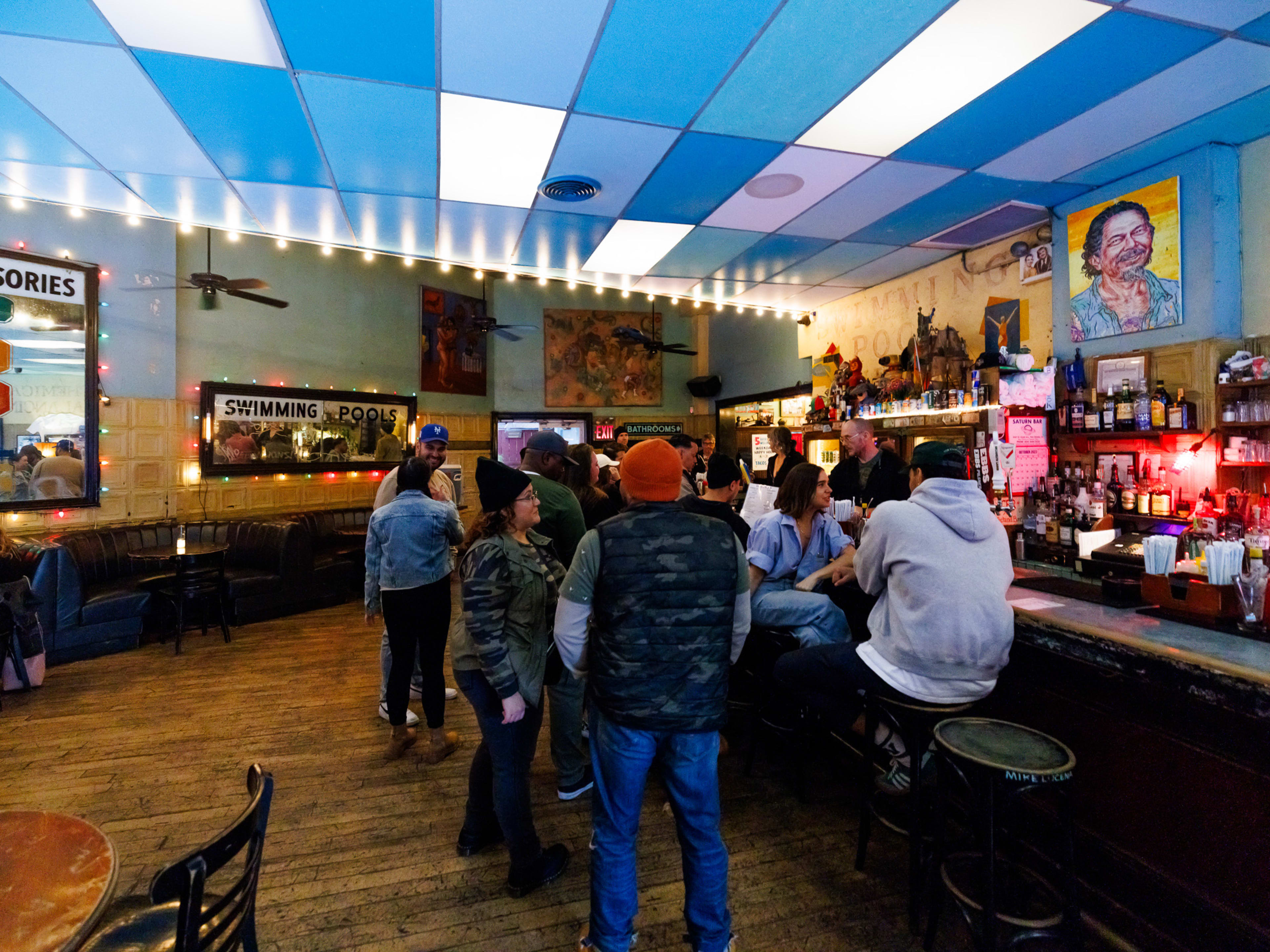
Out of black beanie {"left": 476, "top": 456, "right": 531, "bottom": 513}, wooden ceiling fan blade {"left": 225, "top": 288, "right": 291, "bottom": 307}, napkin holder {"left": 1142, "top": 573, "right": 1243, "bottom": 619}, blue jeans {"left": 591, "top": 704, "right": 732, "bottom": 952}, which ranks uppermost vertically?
wooden ceiling fan blade {"left": 225, "top": 288, "right": 291, "bottom": 307}

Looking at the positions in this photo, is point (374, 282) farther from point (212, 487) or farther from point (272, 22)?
point (272, 22)

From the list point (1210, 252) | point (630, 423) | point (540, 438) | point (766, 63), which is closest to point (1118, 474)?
point (1210, 252)

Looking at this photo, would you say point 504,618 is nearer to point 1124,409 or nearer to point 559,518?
point 559,518

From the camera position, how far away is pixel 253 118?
11.2 ft

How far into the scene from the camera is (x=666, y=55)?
2.84m

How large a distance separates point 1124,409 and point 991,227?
71.3 inches

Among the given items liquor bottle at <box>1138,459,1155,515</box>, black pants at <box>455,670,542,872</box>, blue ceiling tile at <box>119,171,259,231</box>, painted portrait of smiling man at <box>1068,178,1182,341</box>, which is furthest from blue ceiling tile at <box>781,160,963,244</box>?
blue ceiling tile at <box>119,171,259,231</box>

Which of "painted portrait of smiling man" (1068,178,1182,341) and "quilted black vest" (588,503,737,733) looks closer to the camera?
"quilted black vest" (588,503,737,733)

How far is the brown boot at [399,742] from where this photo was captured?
354 centimetres

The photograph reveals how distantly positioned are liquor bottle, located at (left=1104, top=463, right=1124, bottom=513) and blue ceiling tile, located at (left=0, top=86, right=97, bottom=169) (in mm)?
7069

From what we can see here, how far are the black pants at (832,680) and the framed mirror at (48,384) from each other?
700 centimetres

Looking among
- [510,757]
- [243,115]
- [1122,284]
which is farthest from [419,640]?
[1122,284]

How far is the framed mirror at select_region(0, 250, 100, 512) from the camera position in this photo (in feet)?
18.6

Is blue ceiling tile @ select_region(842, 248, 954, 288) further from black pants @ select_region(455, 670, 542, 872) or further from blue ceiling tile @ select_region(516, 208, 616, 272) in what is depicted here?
black pants @ select_region(455, 670, 542, 872)
